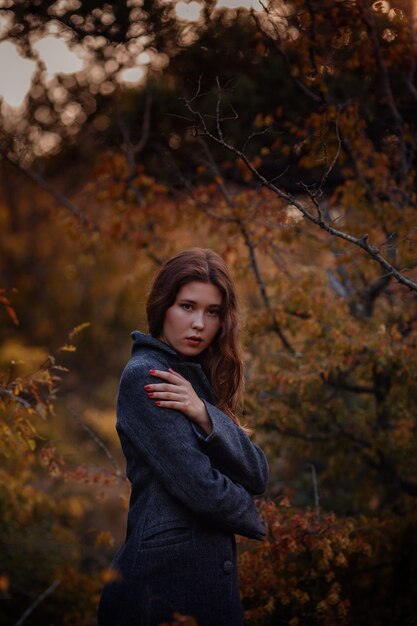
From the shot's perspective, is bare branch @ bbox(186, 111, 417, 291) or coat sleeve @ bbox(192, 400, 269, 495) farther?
bare branch @ bbox(186, 111, 417, 291)

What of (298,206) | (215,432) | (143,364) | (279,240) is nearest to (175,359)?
(143,364)

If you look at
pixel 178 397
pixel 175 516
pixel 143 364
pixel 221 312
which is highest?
pixel 221 312

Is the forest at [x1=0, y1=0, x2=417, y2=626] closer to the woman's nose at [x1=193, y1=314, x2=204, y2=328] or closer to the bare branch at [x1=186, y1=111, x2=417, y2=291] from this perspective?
the bare branch at [x1=186, y1=111, x2=417, y2=291]

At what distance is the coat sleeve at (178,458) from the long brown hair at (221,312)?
1.25 ft

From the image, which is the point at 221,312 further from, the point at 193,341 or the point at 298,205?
the point at 298,205

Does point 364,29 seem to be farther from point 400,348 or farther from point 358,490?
point 358,490

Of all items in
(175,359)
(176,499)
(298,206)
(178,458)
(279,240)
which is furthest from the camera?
(279,240)

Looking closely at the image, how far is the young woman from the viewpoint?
7.15 ft

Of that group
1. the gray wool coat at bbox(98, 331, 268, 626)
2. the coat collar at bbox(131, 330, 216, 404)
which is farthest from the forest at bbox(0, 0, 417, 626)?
the gray wool coat at bbox(98, 331, 268, 626)

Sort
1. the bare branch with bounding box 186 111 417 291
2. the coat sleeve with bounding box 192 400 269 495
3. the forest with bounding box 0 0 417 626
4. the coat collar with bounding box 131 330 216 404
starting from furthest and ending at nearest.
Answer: the forest with bounding box 0 0 417 626
the bare branch with bounding box 186 111 417 291
the coat collar with bounding box 131 330 216 404
the coat sleeve with bounding box 192 400 269 495

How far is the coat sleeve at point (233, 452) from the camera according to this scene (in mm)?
2268

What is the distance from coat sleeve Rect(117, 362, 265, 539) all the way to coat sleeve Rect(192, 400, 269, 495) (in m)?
0.06

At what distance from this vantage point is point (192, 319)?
2.54 meters

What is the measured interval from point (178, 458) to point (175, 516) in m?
0.24
